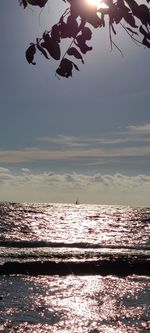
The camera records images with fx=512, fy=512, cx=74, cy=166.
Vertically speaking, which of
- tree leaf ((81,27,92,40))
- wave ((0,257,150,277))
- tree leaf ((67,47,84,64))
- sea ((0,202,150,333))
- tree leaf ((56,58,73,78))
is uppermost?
tree leaf ((81,27,92,40))

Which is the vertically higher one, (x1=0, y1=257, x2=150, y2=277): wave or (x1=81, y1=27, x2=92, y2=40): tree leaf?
(x1=81, y1=27, x2=92, y2=40): tree leaf

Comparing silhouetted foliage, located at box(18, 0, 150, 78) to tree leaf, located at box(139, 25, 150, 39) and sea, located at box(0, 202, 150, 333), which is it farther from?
sea, located at box(0, 202, 150, 333)

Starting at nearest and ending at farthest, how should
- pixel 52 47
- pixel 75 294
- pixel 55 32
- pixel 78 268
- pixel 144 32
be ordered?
pixel 144 32, pixel 52 47, pixel 55 32, pixel 75 294, pixel 78 268

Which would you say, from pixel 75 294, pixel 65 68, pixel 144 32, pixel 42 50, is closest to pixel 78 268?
pixel 75 294

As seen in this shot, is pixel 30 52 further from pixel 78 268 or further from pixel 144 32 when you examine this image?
pixel 78 268

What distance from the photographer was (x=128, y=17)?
3887mm

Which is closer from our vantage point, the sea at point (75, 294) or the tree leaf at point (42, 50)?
the tree leaf at point (42, 50)

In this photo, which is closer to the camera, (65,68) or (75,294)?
(65,68)

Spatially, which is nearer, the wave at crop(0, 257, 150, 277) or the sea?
the sea

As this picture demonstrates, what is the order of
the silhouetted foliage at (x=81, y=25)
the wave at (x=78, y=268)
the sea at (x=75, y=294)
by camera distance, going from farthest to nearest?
the wave at (x=78, y=268), the sea at (x=75, y=294), the silhouetted foliage at (x=81, y=25)

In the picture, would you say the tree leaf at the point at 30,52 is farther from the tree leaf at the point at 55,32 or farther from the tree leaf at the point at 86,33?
the tree leaf at the point at 86,33

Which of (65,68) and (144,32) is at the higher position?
(144,32)

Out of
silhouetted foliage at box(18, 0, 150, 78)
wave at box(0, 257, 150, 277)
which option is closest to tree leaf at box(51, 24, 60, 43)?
silhouetted foliage at box(18, 0, 150, 78)

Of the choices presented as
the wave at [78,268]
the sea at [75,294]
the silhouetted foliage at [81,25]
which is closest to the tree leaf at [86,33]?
the silhouetted foliage at [81,25]
